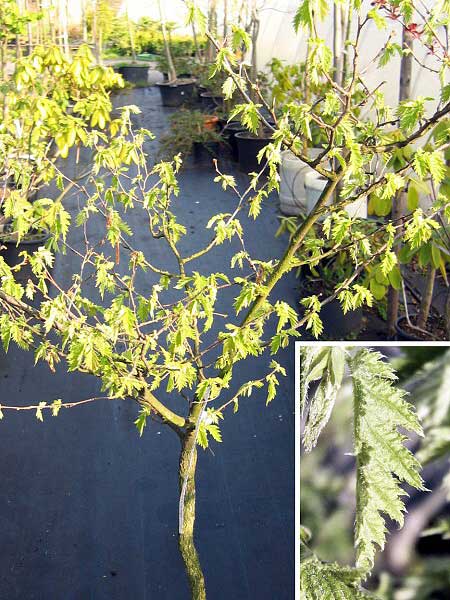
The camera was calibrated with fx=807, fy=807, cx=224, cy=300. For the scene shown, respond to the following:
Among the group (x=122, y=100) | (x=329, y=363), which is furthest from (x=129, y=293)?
(x=122, y=100)

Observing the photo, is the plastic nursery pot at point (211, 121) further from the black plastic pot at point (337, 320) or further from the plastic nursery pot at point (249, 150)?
the black plastic pot at point (337, 320)

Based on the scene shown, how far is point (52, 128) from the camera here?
3.63 meters

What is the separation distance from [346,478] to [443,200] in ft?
4.59

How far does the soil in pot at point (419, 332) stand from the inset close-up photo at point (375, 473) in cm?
334

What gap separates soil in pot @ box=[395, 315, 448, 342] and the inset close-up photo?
334 centimetres

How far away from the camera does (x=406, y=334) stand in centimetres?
447

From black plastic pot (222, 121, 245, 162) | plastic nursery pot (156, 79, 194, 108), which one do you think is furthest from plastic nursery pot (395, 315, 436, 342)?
plastic nursery pot (156, 79, 194, 108)

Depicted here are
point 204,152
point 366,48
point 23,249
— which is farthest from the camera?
point 204,152

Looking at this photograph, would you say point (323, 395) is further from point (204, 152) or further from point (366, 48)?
point (204, 152)

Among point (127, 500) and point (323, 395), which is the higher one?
point (323, 395)

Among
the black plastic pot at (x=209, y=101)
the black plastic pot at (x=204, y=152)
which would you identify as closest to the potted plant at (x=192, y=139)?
the black plastic pot at (x=204, y=152)

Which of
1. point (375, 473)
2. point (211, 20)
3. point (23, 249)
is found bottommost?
point (23, 249)

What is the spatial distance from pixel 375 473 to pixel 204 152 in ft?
27.8

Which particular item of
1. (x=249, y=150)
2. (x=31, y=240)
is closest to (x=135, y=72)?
(x=249, y=150)
